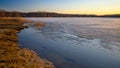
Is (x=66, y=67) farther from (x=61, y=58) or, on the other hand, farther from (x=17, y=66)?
(x=17, y=66)

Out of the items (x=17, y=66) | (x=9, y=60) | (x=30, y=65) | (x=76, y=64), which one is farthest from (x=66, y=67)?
(x=9, y=60)

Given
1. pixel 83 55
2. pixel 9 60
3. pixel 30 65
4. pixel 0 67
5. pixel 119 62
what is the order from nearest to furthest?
pixel 0 67 < pixel 30 65 < pixel 9 60 < pixel 119 62 < pixel 83 55

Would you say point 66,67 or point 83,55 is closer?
point 66,67

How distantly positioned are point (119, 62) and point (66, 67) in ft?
16.6

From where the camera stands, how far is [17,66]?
40.9 feet

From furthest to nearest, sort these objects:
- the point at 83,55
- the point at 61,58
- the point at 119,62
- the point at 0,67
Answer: the point at 83,55
the point at 61,58
the point at 119,62
the point at 0,67

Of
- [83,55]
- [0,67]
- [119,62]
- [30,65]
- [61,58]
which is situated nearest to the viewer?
[0,67]

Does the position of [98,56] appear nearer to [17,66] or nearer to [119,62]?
[119,62]

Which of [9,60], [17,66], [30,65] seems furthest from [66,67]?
[9,60]

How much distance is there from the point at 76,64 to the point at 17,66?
503cm

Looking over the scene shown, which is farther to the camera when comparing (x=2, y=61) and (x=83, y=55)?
(x=83, y=55)

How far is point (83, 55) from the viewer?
17578 mm

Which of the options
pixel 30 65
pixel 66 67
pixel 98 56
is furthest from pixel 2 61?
pixel 98 56

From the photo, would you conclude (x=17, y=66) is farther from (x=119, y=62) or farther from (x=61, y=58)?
(x=119, y=62)
